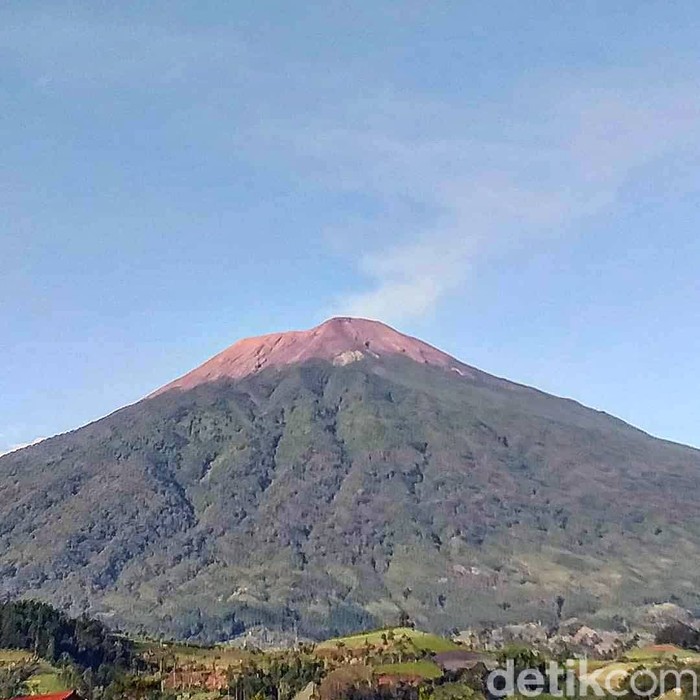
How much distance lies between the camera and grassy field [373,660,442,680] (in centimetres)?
13388

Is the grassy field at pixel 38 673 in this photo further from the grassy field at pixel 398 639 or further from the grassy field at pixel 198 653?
the grassy field at pixel 398 639

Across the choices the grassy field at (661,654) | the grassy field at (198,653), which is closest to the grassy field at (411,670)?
the grassy field at (198,653)

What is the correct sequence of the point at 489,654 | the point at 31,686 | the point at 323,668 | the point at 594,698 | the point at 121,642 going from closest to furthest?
the point at 594,698 < the point at 31,686 < the point at 323,668 < the point at 489,654 < the point at 121,642

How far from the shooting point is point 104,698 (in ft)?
388

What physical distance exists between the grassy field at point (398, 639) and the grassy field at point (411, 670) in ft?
36.9

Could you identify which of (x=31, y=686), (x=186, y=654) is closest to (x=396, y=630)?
(x=186, y=654)

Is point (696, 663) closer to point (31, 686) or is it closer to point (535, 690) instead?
point (535, 690)

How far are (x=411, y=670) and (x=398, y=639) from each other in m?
21.5

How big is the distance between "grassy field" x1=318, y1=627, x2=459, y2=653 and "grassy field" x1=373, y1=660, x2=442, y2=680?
36.9 ft

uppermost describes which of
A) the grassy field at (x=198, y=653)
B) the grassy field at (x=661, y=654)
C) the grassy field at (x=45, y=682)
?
the grassy field at (x=661, y=654)

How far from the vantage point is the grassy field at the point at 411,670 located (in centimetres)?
13388

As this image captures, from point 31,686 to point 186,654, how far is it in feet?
130

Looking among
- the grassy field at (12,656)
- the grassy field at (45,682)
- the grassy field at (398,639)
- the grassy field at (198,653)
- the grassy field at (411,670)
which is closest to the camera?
the grassy field at (45,682)

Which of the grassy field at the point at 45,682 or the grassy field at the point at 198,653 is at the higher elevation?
the grassy field at the point at 198,653
